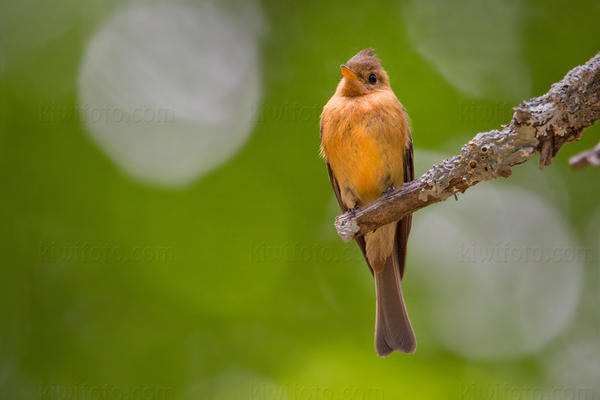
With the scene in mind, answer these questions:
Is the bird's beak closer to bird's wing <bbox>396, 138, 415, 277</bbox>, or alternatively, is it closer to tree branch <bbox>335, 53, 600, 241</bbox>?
bird's wing <bbox>396, 138, 415, 277</bbox>

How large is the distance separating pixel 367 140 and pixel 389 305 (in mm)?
1390

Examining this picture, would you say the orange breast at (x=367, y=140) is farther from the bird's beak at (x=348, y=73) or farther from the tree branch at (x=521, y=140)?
the tree branch at (x=521, y=140)

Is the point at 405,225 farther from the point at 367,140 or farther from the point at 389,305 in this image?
the point at 367,140

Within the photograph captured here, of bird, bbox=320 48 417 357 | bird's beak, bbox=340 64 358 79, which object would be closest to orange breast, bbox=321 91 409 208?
bird, bbox=320 48 417 357

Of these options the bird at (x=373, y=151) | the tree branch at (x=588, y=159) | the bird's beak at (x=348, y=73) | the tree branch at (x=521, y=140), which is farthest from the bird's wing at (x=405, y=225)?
the tree branch at (x=588, y=159)

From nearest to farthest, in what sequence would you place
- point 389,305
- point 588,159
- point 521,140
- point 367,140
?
point 588,159
point 521,140
point 367,140
point 389,305

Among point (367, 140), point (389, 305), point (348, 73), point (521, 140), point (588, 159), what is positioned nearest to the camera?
point (588, 159)

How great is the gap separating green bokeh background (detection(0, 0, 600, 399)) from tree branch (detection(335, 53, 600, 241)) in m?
1.60

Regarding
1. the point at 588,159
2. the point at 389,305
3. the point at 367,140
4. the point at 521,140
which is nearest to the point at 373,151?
the point at 367,140

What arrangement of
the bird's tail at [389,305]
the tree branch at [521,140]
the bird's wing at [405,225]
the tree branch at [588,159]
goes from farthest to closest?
the bird's wing at [405,225] → the bird's tail at [389,305] → the tree branch at [521,140] → the tree branch at [588,159]

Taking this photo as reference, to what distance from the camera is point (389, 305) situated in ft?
16.0

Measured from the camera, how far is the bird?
4492 mm

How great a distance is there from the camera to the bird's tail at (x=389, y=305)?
445cm

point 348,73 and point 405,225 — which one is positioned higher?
point 348,73
